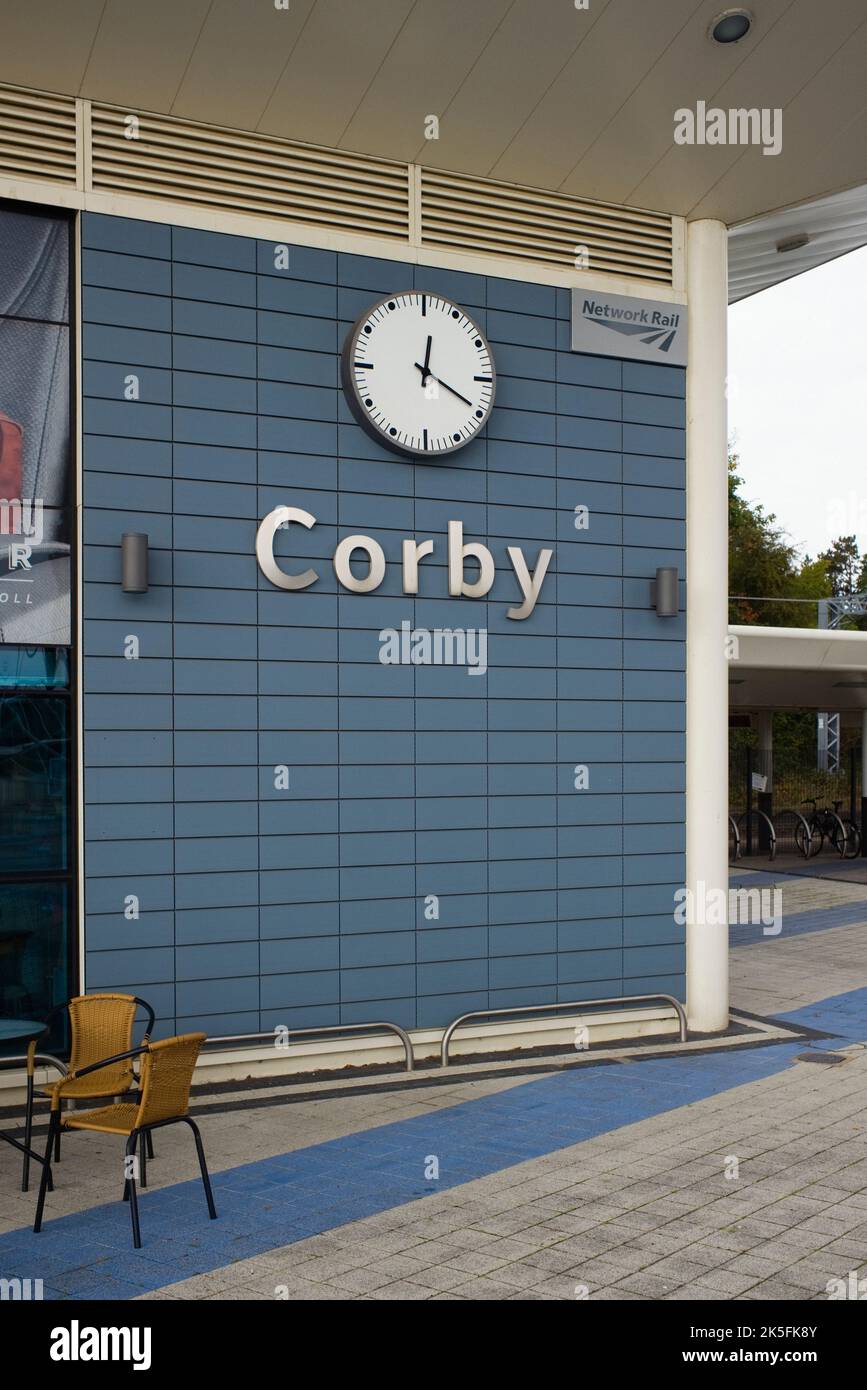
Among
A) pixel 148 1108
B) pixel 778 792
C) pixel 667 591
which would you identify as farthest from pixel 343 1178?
pixel 778 792

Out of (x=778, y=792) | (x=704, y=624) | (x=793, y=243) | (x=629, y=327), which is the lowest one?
(x=778, y=792)

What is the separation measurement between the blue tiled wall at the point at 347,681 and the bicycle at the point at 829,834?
1324 centimetres

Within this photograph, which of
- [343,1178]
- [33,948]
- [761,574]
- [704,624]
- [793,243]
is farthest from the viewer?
[761,574]

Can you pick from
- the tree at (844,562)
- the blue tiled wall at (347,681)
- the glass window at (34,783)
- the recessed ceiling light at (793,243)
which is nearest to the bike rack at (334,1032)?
the blue tiled wall at (347,681)

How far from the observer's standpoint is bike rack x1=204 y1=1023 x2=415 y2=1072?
7.33 m

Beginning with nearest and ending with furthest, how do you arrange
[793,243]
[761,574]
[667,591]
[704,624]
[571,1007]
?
[571,1007] → [667,591] → [704,624] → [793,243] → [761,574]

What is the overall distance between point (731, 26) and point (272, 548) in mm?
3882

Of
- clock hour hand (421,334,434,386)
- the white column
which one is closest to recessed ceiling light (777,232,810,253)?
the white column

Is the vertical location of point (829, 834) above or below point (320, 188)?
below

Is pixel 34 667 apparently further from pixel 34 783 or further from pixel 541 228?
pixel 541 228

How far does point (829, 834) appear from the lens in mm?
21531
